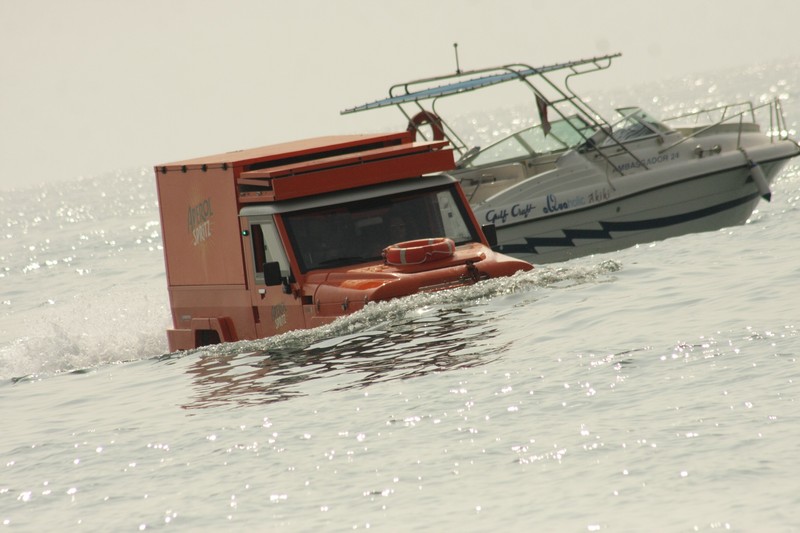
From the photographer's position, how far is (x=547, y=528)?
6.95m

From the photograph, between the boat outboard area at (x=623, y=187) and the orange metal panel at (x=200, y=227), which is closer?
the orange metal panel at (x=200, y=227)

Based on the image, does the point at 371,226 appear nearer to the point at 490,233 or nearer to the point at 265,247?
the point at 265,247

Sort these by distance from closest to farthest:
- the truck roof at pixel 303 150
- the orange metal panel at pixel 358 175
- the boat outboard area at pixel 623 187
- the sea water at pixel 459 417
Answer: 1. the sea water at pixel 459 417
2. the orange metal panel at pixel 358 175
3. the truck roof at pixel 303 150
4. the boat outboard area at pixel 623 187

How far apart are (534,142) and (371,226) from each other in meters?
8.76

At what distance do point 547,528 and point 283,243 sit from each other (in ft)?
21.7

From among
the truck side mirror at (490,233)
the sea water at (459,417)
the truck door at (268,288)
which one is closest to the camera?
the sea water at (459,417)

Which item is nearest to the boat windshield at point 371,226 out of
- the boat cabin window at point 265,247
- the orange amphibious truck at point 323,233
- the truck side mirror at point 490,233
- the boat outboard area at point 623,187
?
the orange amphibious truck at point 323,233

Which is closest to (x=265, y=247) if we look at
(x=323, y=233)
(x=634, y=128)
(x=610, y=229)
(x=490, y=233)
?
(x=323, y=233)

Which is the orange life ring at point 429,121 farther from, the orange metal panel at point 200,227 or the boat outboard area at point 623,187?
the orange metal panel at point 200,227

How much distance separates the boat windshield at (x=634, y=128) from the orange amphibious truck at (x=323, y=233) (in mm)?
6455

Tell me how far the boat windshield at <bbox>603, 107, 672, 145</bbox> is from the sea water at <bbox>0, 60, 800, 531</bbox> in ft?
13.3

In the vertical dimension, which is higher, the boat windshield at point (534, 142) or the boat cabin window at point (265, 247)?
the boat windshield at point (534, 142)

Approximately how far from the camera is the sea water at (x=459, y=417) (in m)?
7.47

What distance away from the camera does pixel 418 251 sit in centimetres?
1291
